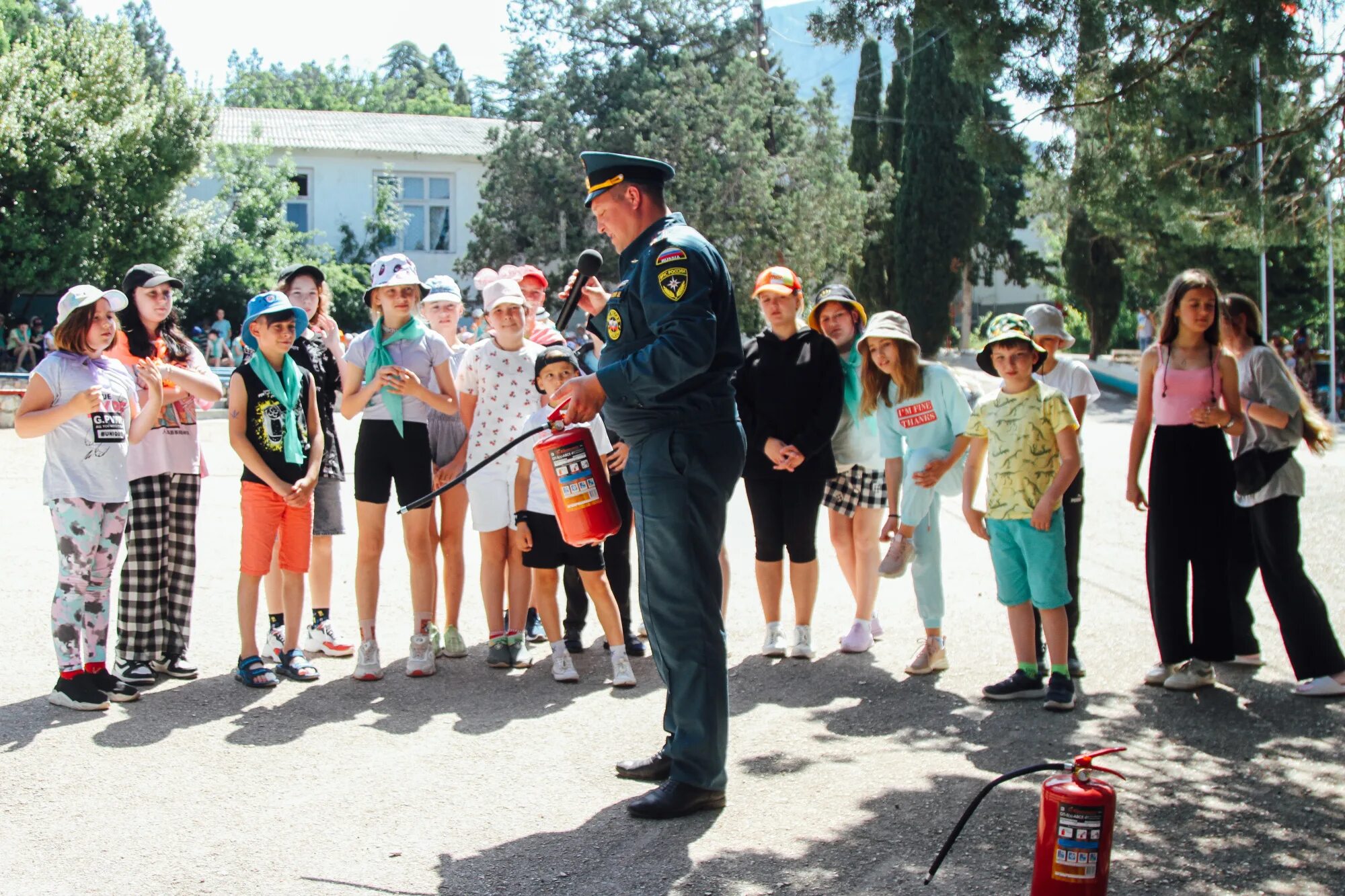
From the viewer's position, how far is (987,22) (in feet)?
19.6

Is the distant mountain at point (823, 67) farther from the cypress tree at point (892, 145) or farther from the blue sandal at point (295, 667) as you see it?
the blue sandal at point (295, 667)

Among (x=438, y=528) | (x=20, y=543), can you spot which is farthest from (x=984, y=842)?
(x=20, y=543)

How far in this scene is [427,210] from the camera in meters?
39.1

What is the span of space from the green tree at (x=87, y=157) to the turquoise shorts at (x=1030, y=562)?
955 inches

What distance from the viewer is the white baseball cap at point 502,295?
698 centimetres

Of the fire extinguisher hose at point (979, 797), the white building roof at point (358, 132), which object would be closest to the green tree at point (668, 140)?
the white building roof at point (358, 132)

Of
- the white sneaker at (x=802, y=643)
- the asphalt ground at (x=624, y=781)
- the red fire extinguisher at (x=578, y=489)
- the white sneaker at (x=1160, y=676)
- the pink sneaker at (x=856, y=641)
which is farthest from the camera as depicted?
the pink sneaker at (x=856, y=641)

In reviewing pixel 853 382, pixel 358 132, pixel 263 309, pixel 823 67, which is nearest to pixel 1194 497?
pixel 853 382

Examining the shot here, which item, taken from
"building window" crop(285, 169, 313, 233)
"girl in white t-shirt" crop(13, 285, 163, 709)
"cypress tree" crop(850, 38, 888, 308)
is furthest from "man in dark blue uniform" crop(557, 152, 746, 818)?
"building window" crop(285, 169, 313, 233)

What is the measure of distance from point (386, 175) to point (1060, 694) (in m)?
35.0

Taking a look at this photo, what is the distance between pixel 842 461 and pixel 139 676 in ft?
12.9

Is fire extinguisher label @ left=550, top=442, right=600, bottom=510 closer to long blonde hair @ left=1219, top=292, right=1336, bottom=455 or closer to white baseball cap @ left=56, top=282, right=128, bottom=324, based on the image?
white baseball cap @ left=56, top=282, right=128, bottom=324

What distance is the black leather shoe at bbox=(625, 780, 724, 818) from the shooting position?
15.0 ft

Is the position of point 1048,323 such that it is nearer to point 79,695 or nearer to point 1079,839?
point 1079,839
